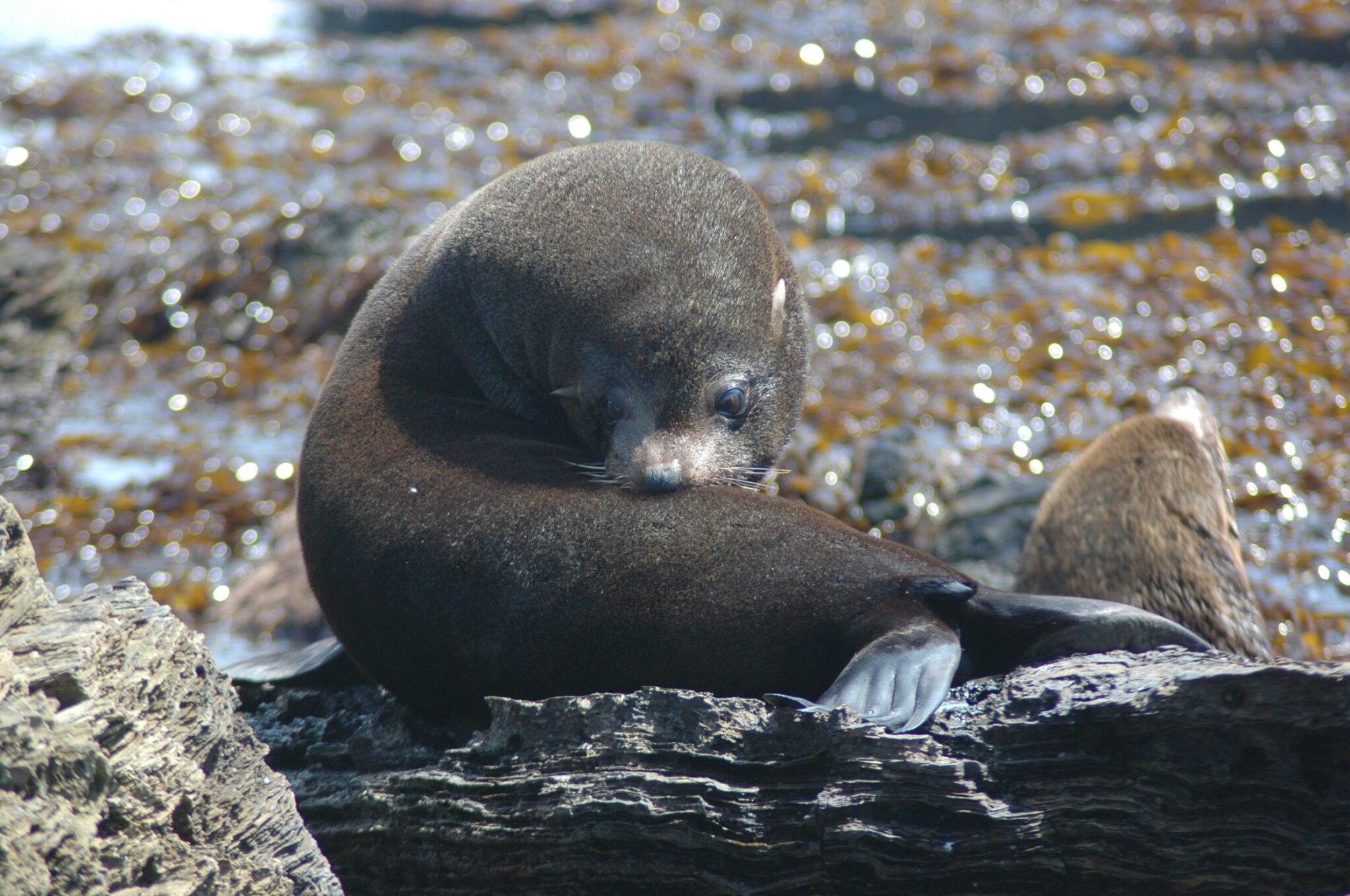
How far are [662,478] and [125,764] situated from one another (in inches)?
60.1

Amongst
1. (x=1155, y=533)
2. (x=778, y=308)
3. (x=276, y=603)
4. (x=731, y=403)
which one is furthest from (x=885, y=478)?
(x=276, y=603)

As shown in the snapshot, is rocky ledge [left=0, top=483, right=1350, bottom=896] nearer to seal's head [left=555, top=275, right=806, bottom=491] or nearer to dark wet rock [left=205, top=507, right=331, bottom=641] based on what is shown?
seal's head [left=555, top=275, right=806, bottom=491]

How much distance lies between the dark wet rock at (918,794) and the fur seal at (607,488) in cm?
15

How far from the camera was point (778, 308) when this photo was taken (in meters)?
4.11

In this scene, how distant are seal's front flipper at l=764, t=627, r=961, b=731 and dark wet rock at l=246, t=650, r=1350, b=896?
0.18ft

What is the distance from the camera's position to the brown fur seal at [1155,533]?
4.44 metres

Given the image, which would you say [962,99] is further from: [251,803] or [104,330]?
[251,803]

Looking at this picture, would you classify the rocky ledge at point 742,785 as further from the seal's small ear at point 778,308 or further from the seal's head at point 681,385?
the seal's small ear at point 778,308

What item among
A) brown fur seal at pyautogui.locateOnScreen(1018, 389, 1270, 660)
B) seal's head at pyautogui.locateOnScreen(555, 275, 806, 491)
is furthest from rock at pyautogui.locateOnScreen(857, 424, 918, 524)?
seal's head at pyautogui.locateOnScreen(555, 275, 806, 491)

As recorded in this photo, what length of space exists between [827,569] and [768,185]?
7759 mm

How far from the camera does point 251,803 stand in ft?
8.87

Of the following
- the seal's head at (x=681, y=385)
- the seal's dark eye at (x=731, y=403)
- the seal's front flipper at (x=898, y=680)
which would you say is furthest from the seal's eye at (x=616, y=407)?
the seal's front flipper at (x=898, y=680)

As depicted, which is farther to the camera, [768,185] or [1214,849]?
[768,185]

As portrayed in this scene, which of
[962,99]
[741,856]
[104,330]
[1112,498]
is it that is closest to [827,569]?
[741,856]
